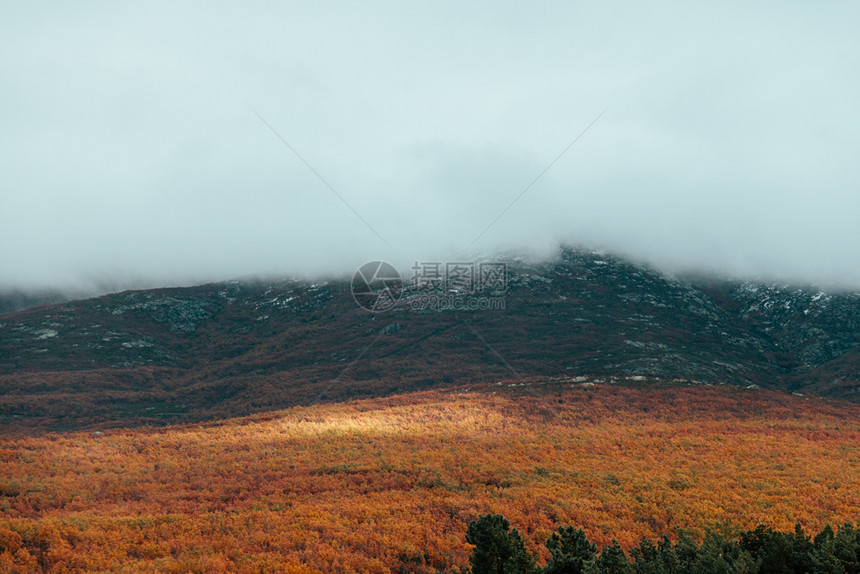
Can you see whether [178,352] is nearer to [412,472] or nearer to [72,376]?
[72,376]

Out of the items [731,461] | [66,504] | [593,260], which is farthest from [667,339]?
[66,504]

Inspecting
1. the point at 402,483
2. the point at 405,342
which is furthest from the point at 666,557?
the point at 405,342

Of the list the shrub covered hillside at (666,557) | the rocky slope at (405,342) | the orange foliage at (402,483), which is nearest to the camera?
the shrub covered hillside at (666,557)

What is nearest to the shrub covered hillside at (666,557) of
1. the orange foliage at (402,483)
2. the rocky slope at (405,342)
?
the orange foliage at (402,483)

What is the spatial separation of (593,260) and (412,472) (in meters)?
77.7

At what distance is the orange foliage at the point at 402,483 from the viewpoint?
13.4 metres

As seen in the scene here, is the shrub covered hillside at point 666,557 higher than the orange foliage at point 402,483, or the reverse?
the shrub covered hillside at point 666,557

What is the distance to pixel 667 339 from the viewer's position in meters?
59.2

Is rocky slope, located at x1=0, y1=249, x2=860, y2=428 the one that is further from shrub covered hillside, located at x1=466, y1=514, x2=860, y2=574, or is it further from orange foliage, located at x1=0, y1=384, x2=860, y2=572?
shrub covered hillside, located at x1=466, y1=514, x2=860, y2=574

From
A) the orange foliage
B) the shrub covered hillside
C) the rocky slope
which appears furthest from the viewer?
the rocky slope

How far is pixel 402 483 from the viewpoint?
20.1 m

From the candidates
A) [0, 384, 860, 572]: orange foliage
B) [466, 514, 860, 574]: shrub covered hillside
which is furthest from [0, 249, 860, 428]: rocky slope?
[466, 514, 860, 574]: shrub covered hillside

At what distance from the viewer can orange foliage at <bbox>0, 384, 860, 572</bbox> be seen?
44.1 ft

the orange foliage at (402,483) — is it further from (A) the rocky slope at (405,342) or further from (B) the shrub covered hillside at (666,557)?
(A) the rocky slope at (405,342)
